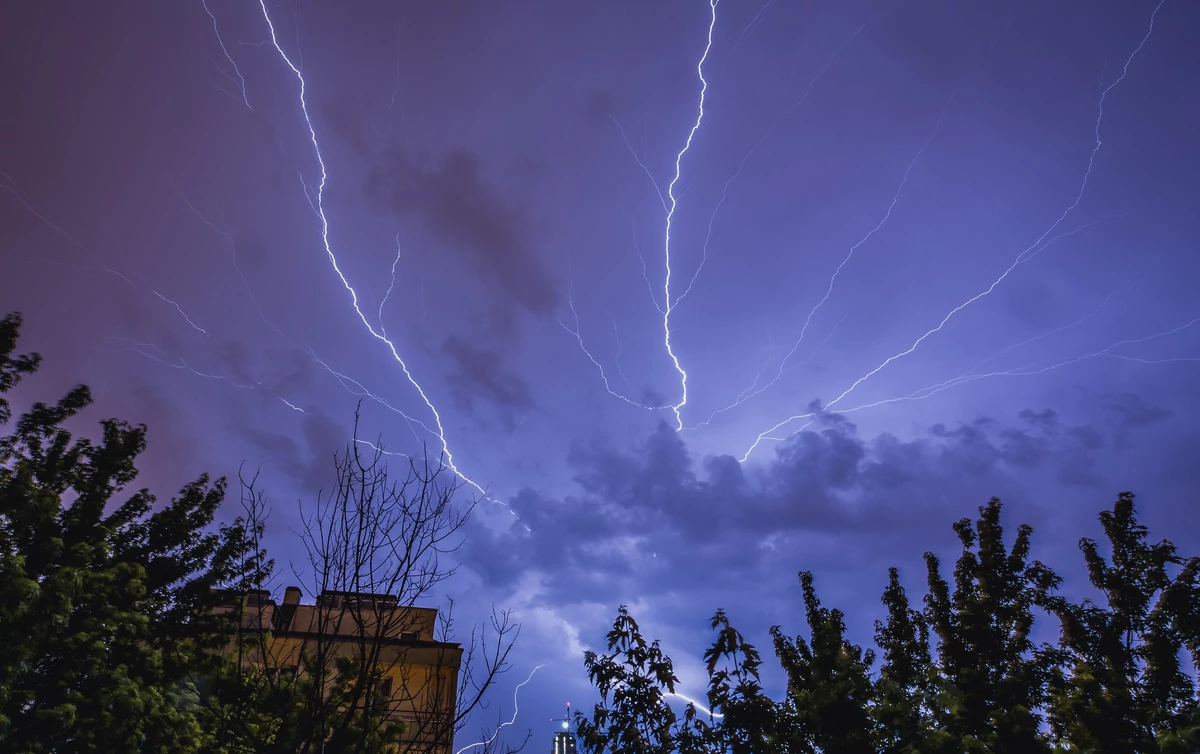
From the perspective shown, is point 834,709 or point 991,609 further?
point 991,609

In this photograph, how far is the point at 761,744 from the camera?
4652 mm

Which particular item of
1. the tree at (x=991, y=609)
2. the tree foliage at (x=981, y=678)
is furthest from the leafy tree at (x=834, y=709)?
the tree at (x=991, y=609)

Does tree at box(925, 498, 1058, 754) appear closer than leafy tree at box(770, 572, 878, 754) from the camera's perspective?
No

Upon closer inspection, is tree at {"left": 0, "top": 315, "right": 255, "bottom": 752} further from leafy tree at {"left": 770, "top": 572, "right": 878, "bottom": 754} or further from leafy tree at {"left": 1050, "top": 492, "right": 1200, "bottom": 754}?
leafy tree at {"left": 1050, "top": 492, "right": 1200, "bottom": 754}

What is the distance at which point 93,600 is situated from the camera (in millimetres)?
7594

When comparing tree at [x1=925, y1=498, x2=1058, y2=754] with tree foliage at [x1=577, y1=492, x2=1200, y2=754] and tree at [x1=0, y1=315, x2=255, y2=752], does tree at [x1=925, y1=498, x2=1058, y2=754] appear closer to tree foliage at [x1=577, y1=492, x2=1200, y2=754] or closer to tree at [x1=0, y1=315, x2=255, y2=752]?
tree foliage at [x1=577, y1=492, x2=1200, y2=754]

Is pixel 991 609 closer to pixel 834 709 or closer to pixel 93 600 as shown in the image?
pixel 834 709

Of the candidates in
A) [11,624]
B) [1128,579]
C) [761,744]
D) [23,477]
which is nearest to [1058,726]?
[1128,579]

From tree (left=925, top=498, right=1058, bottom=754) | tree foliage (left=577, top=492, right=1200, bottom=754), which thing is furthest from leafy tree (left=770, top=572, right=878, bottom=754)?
tree (left=925, top=498, right=1058, bottom=754)

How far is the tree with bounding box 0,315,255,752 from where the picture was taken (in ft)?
22.0

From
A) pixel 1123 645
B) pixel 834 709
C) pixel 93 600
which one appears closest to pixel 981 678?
pixel 834 709

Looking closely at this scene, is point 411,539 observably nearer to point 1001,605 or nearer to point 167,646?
point 167,646

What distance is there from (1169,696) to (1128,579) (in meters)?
1.48

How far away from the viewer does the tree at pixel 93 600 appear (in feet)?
22.0
